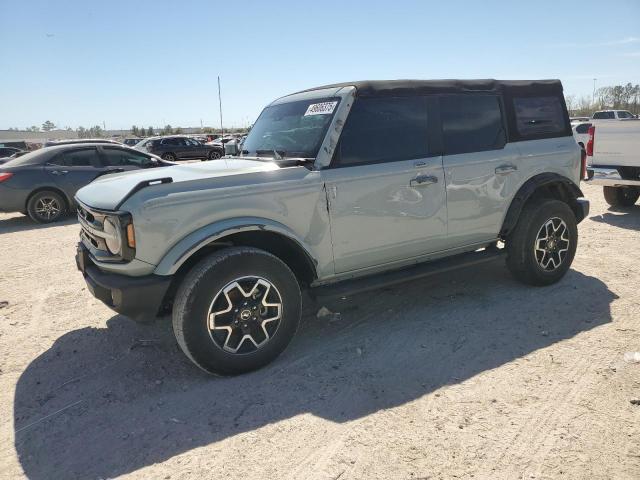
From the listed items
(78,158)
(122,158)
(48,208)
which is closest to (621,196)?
(122,158)

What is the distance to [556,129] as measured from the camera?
5.11m

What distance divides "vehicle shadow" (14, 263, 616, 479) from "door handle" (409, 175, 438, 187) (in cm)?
122

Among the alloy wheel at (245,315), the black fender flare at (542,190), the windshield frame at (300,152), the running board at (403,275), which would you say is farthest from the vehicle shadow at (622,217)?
the alloy wheel at (245,315)

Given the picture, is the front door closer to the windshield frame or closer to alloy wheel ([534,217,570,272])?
the windshield frame

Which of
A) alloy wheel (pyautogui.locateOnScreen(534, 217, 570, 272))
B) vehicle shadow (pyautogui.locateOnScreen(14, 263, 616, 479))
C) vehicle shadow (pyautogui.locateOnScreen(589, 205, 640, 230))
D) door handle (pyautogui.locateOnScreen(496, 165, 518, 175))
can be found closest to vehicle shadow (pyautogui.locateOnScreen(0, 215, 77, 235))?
vehicle shadow (pyautogui.locateOnScreen(14, 263, 616, 479))

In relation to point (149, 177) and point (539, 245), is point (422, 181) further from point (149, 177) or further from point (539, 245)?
point (149, 177)

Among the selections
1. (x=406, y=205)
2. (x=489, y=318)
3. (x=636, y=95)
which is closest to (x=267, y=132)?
(x=406, y=205)

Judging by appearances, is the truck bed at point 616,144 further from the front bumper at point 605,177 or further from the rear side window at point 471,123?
the rear side window at point 471,123

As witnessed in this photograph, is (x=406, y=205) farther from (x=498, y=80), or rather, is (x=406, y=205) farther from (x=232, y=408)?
(x=232, y=408)

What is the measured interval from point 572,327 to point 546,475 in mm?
2025

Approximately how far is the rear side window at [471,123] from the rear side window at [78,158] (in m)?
8.62

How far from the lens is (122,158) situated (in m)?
10.7

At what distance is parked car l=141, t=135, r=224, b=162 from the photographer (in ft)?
84.9

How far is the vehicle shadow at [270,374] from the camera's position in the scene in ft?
9.29
